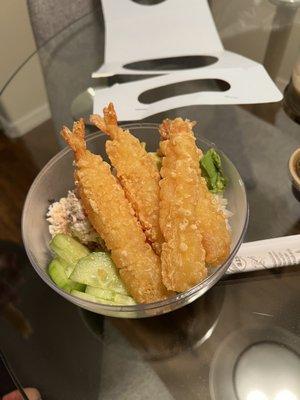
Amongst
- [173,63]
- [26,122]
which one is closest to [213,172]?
[173,63]

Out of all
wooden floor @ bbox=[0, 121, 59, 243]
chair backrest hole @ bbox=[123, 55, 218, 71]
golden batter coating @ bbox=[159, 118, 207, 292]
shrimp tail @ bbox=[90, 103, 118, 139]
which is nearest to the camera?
golden batter coating @ bbox=[159, 118, 207, 292]

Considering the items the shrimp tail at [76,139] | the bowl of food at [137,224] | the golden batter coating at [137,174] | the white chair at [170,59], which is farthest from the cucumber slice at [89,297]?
the white chair at [170,59]

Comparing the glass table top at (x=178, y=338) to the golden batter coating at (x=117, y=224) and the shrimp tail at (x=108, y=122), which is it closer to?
the golden batter coating at (x=117, y=224)

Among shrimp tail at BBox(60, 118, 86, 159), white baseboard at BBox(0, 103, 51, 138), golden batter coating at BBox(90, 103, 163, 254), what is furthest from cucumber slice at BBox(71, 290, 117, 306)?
white baseboard at BBox(0, 103, 51, 138)

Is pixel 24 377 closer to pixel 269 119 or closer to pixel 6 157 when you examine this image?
pixel 6 157

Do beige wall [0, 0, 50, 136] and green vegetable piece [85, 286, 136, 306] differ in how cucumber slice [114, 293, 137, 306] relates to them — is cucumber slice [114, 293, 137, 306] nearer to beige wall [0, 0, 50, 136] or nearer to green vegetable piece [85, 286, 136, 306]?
green vegetable piece [85, 286, 136, 306]

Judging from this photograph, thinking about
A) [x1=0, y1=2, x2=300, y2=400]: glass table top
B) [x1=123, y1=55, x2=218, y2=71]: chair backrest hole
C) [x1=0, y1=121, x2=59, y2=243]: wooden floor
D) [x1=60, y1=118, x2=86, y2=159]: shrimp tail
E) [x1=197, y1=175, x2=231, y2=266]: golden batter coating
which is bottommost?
[x1=0, y1=2, x2=300, y2=400]: glass table top

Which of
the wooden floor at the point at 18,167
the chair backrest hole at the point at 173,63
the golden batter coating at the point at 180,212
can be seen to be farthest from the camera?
the chair backrest hole at the point at 173,63
